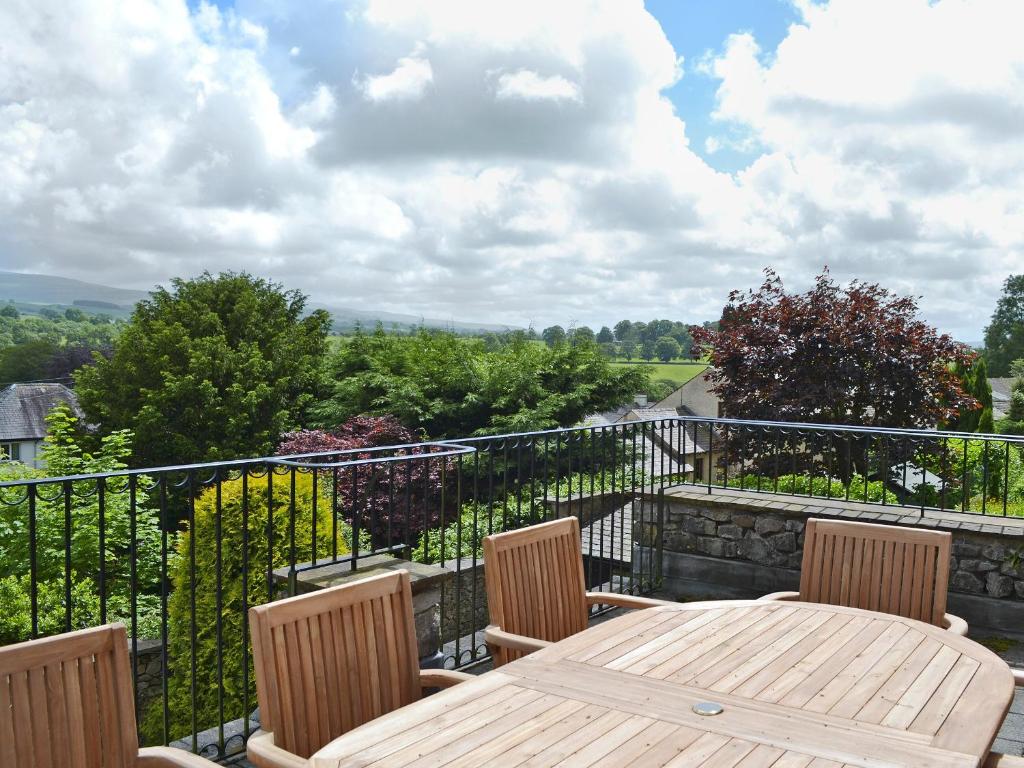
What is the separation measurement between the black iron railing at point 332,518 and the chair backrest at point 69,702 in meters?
0.50

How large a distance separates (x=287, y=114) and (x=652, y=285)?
31.4 meters

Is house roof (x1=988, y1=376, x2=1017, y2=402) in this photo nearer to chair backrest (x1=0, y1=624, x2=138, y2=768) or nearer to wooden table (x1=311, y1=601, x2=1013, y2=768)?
wooden table (x1=311, y1=601, x2=1013, y2=768)

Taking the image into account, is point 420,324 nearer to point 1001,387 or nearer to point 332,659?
point 332,659

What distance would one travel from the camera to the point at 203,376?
2033 cm

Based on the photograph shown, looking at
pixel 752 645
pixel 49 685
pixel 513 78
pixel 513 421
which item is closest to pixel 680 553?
pixel 752 645

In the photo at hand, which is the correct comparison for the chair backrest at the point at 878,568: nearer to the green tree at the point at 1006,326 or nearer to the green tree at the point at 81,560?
the green tree at the point at 81,560

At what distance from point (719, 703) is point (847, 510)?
3.66 metres

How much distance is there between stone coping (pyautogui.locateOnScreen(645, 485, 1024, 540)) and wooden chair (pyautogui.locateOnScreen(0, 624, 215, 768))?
420cm

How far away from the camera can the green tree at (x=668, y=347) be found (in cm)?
2994

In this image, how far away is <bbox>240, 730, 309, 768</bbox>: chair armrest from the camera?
1738mm

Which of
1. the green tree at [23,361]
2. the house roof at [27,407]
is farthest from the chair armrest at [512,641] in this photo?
the green tree at [23,361]

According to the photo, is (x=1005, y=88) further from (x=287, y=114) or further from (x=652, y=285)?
(x=287, y=114)

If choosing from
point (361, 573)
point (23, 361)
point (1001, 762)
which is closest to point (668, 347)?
point (361, 573)

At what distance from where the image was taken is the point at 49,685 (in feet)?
5.57
